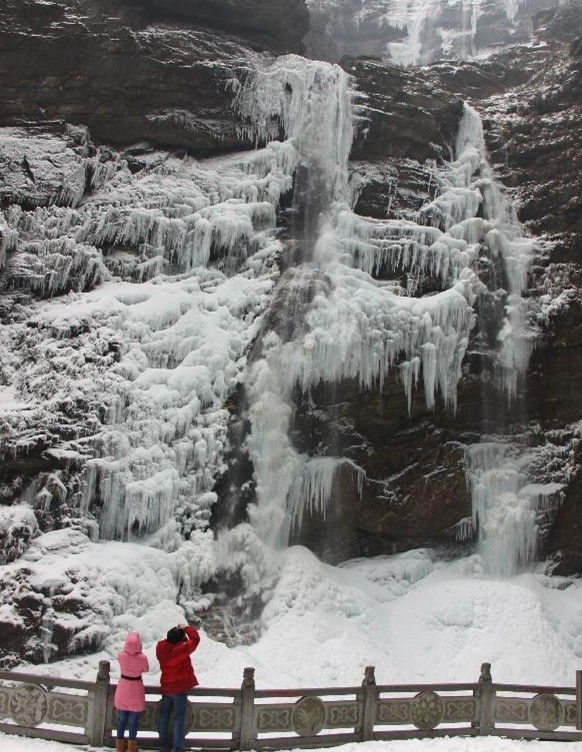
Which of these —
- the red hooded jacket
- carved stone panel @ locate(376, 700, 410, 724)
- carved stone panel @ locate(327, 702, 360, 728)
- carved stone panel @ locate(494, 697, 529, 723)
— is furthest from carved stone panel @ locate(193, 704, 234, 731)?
carved stone panel @ locate(494, 697, 529, 723)

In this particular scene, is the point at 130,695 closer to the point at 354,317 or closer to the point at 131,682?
the point at 131,682

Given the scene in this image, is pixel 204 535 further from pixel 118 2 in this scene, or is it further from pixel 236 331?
pixel 118 2

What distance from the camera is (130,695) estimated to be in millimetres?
7789

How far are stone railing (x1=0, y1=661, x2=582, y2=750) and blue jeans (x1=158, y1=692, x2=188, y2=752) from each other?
0.24 meters

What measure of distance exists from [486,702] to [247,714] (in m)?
3.45

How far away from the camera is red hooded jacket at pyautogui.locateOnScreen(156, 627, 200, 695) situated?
25.8ft

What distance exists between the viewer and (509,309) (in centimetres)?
1802

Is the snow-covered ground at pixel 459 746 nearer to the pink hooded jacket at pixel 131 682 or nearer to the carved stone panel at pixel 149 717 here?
the carved stone panel at pixel 149 717

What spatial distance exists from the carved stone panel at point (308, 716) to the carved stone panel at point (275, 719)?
0.08 metres

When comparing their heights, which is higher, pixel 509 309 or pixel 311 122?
pixel 311 122

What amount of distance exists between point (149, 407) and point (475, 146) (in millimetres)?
13160

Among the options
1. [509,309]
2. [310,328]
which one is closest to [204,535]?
[310,328]

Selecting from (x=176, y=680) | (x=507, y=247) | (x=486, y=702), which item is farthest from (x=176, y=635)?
(x=507, y=247)

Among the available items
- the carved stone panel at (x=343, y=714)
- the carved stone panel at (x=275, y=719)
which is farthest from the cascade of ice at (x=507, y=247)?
the carved stone panel at (x=275, y=719)
